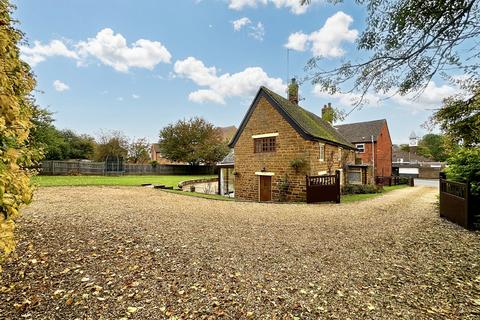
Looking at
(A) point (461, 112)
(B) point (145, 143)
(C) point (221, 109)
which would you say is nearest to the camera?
(A) point (461, 112)

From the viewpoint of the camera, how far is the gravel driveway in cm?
295

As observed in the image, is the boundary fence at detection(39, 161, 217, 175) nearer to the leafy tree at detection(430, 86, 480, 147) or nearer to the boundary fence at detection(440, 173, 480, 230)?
the leafy tree at detection(430, 86, 480, 147)

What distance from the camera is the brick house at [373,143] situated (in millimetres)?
30531

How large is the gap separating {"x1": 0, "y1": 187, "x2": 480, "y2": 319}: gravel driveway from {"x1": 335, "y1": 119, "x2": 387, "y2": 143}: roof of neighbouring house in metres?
27.7

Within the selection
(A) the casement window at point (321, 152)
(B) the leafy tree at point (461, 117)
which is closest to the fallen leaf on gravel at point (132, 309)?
(B) the leafy tree at point (461, 117)

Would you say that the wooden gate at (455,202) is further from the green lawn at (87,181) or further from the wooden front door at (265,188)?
the green lawn at (87,181)

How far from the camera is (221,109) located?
27750mm

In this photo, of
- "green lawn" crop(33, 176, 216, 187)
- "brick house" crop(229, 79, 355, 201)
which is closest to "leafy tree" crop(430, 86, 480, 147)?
"brick house" crop(229, 79, 355, 201)

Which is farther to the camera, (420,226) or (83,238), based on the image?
(420,226)

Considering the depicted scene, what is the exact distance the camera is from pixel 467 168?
7.57m

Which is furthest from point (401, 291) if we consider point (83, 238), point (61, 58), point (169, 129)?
point (169, 129)

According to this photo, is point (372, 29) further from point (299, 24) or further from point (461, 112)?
point (299, 24)

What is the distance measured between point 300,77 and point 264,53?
11.3 m

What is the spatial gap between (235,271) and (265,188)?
36.9ft
